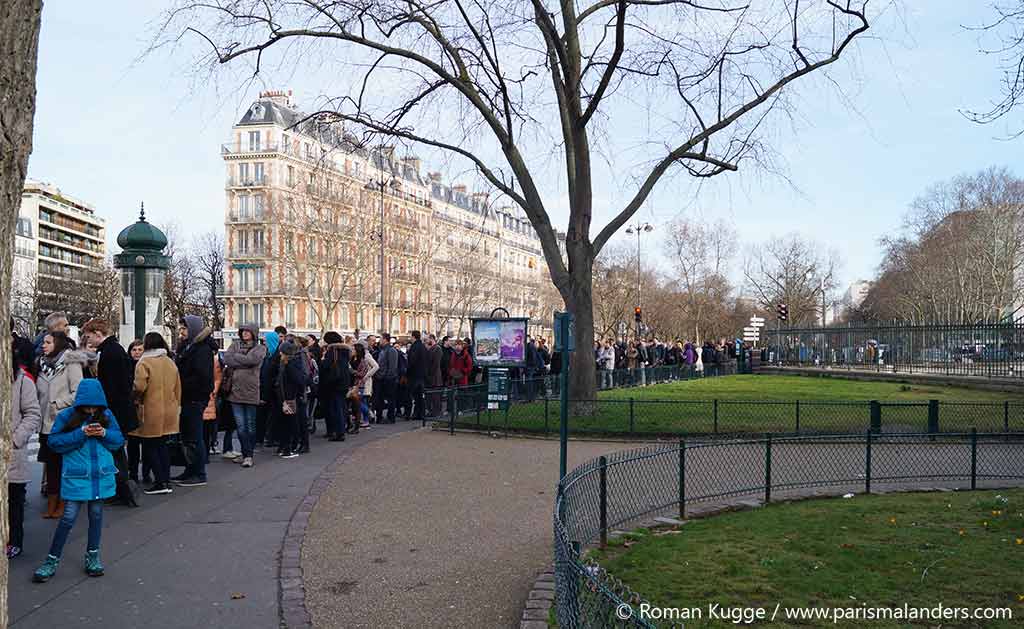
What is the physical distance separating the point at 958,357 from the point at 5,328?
3763cm

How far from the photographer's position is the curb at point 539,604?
19.6 feet

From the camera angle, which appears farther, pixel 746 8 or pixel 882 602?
pixel 746 8

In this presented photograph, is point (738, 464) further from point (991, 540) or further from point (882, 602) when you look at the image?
point (882, 602)

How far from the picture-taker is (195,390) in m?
11.8

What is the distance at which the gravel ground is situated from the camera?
660cm

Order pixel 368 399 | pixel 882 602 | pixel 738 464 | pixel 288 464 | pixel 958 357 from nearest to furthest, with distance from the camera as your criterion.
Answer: pixel 882 602, pixel 738 464, pixel 288 464, pixel 368 399, pixel 958 357

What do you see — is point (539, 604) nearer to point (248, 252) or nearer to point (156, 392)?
point (156, 392)

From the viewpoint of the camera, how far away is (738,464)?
1123cm

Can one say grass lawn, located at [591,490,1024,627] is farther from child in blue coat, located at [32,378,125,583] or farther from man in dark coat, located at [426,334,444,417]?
man in dark coat, located at [426,334,444,417]

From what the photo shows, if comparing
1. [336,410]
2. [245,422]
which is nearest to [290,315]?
[336,410]

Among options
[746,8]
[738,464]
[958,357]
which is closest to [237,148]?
[958,357]

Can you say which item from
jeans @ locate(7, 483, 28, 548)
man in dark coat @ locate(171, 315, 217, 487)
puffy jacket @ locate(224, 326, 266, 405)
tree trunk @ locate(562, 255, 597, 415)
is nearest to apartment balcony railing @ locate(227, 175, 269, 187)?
tree trunk @ locate(562, 255, 597, 415)

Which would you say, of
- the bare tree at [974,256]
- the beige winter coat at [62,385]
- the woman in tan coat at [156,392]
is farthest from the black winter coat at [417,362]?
the bare tree at [974,256]

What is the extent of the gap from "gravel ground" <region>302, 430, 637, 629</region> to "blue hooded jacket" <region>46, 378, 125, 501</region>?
1772mm
